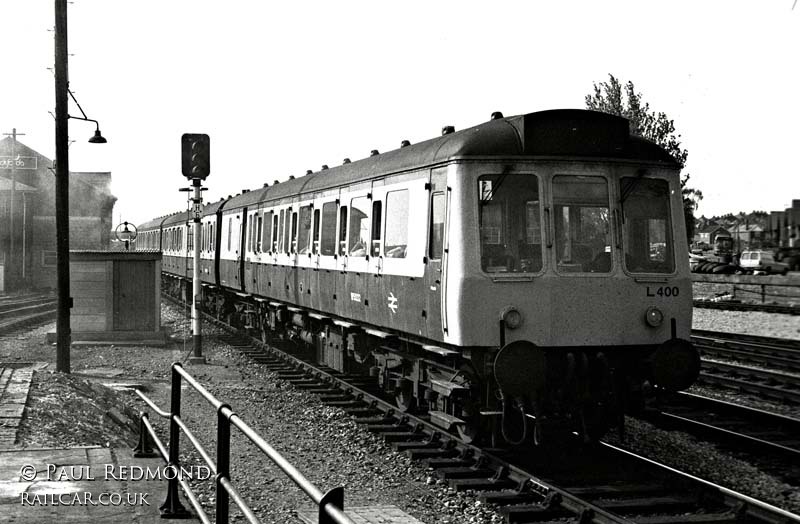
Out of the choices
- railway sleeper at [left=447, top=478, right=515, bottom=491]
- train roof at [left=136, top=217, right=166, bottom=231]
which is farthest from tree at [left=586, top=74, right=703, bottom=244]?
railway sleeper at [left=447, top=478, right=515, bottom=491]

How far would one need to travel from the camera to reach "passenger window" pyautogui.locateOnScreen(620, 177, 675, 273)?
8750mm

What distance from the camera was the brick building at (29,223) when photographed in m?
46.2

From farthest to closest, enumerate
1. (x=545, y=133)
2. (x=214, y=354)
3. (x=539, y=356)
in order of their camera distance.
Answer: (x=214, y=354), (x=545, y=133), (x=539, y=356)

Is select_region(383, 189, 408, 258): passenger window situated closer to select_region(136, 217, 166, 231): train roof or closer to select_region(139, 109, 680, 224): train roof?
select_region(139, 109, 680, 224): train roof

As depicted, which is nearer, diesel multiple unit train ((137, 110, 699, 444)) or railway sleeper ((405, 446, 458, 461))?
diesel multiple unit train ((137, 110, 699, 444))

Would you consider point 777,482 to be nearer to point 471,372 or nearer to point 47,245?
point 471,372

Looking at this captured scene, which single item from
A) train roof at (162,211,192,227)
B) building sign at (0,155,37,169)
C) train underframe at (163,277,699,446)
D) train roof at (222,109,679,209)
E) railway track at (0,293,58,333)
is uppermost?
building sign at (0,155,37,169)

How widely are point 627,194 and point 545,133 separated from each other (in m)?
0.98

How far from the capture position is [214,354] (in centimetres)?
1792

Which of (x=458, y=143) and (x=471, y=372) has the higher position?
(x=458, y=143)

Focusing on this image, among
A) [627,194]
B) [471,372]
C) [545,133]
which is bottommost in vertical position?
[471,372]

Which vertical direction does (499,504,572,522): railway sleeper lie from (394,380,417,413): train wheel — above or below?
below

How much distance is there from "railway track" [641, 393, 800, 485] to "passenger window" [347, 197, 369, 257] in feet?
13.1

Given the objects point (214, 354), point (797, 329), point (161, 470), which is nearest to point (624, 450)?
point (161, 470)
